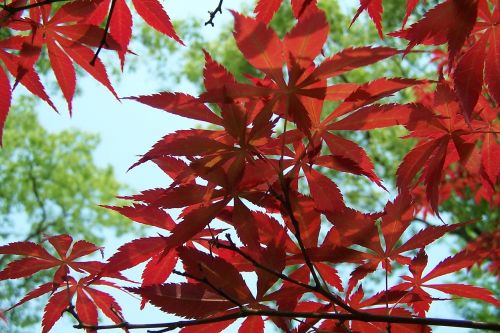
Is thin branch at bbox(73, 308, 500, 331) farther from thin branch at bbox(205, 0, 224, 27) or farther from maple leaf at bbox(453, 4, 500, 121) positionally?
thin branch at bbox(205, 0, 224, 27)

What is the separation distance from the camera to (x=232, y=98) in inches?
22.4

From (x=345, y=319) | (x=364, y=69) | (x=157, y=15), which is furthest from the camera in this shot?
(x=364, y=69)

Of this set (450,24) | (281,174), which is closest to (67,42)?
(281,174)

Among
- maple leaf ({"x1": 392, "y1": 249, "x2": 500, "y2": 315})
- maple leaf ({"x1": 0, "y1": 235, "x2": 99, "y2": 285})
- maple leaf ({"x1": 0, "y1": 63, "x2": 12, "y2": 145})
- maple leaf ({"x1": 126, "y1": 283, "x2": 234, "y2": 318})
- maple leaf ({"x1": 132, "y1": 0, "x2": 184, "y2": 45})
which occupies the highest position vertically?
maple leaf ({"x1": 132, "y1": 0, "x2": 184, "y2": 45})

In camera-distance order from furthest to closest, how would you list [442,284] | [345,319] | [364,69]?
[364,69] < [442,284] < [345,319]

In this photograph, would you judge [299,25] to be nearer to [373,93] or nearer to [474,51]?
[373,93]

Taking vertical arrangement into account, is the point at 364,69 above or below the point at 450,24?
above

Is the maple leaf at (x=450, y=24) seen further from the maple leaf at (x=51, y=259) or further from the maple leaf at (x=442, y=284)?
the maple leaf at (x=51, y=259)

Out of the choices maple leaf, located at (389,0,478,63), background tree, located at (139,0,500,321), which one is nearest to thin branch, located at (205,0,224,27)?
maple leaf, located at (389,0,478,63)

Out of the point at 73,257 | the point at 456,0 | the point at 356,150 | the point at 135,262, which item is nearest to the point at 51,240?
the point at 73,257

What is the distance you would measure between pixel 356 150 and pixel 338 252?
13 centimetres

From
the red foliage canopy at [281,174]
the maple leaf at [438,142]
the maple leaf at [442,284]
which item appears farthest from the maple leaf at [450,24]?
the maple leaf at [442,284]

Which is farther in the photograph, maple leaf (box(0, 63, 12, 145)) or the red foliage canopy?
maple leaf (box(0, 63, 12, 145))

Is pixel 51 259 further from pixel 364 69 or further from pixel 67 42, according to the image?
pixel 364 69
